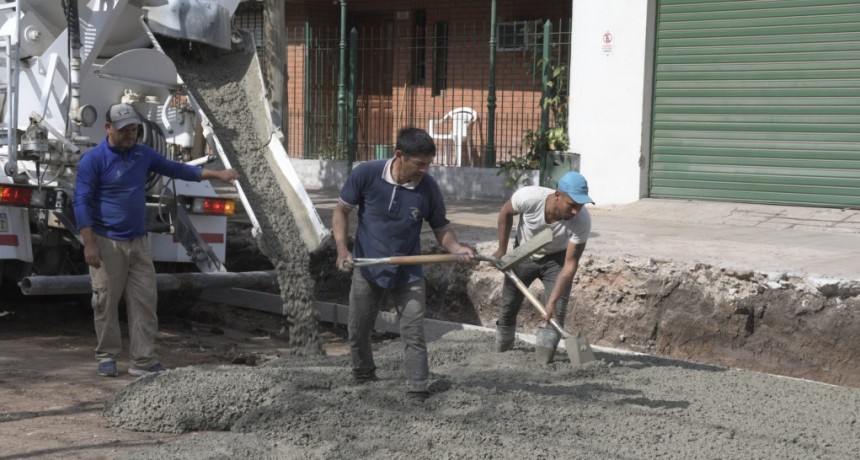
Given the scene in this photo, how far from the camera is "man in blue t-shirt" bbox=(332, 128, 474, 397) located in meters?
5.92

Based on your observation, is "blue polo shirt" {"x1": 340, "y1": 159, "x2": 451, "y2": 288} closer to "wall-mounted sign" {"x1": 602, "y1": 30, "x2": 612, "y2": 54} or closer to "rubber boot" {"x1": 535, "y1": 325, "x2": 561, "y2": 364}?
"rubber boot" {"x1": 535, "y1": 325, "x2": 561, "y2": 364}

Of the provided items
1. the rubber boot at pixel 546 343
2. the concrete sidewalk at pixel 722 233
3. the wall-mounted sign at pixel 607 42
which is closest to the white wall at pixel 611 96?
the wall-mounted sign at pixel 607 42

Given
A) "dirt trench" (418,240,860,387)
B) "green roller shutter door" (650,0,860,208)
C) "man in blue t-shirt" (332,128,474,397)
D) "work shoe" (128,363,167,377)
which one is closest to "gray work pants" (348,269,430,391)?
"man in blue t-shirt" (332,128,474,397)

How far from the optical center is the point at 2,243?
24.5 feet

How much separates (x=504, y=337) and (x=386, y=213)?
1735 millimetres

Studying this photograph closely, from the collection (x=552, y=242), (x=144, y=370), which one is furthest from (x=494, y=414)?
(x=144, y=370)

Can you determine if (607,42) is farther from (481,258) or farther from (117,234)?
(117,234)

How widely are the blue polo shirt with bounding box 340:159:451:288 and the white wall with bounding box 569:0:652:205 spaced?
6907 millimetres

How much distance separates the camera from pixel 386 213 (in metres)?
6.02

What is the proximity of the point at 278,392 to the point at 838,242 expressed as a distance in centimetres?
595

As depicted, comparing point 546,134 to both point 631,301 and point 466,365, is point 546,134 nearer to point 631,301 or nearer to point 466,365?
point 631,301

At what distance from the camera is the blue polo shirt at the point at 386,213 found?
6.00m

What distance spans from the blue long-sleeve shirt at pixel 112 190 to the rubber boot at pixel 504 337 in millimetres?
2548

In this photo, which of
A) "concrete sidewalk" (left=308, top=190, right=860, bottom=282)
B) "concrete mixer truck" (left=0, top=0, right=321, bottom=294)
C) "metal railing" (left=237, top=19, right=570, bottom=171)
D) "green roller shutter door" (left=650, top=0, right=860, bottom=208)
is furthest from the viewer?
"metal railing" (left=237, top=19, right=570, bottom=171)
